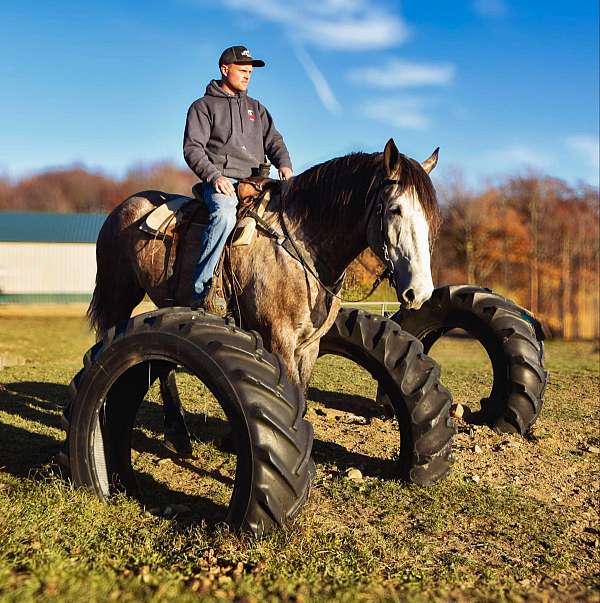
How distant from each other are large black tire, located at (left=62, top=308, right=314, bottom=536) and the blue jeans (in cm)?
98

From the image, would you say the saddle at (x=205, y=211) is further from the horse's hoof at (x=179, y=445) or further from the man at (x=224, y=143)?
the horse's hoof at (x=179, y=445)

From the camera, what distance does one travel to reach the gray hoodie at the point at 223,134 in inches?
195

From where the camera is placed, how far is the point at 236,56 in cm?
512

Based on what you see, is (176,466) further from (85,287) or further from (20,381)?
(85,287)

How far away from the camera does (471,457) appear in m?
5.63

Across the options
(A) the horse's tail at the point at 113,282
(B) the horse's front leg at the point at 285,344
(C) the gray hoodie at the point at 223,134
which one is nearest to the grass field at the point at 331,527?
(B) the horse's front leg at the point at 285,344

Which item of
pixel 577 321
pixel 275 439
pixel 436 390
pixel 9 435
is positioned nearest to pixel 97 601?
pixel 275 439

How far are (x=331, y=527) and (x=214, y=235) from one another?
233 cm

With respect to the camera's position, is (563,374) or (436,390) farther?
(563,374)

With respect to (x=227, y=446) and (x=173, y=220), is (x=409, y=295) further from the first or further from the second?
(x=227, y=446)

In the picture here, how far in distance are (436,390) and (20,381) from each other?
268 inches

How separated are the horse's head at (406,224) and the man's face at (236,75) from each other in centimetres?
181

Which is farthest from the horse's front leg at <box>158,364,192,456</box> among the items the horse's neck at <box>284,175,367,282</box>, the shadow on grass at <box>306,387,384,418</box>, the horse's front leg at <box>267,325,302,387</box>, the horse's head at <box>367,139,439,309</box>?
the shadow on grass at <box>306,387,384,418</box>

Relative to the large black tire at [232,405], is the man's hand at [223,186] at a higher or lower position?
higher
